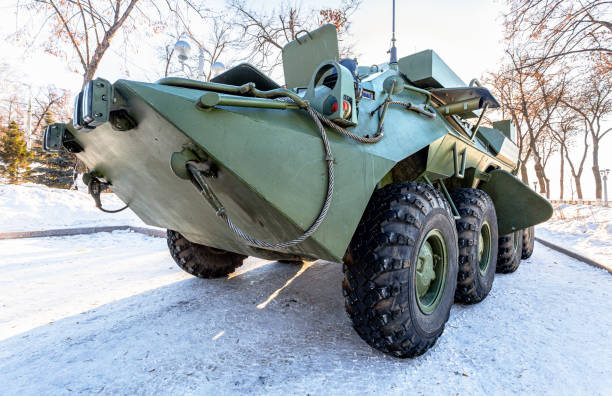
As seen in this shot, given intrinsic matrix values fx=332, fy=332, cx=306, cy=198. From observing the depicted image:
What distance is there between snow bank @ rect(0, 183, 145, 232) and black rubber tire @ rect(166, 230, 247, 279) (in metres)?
5.32

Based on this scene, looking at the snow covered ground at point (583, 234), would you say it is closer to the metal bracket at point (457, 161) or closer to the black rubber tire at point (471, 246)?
the black rubber tire at point (471, 246)

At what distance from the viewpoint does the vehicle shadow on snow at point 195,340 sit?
5.65 ft

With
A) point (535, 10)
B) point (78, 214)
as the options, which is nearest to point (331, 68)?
point (535, 10)

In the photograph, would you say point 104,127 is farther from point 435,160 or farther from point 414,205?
point 435,160

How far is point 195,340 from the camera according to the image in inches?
81.7

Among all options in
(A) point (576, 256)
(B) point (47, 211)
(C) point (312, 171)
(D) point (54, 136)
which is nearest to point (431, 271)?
(C) point (312, 171)

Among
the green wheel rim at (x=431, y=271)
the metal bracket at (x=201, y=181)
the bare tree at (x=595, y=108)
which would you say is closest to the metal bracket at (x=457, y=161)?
the green wheel rim at (x=431, y=271)

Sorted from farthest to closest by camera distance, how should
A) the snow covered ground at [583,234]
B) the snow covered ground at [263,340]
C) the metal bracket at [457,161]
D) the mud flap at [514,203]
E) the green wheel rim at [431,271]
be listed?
the snow covered ground at [583,234] → the mud flap at [514,203] → the metal bracket at [457,161] → the green wheel rim at [431,271] → the snow covered ground at [263,340]

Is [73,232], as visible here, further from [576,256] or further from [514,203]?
[576,256]

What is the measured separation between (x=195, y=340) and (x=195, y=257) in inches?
48.0

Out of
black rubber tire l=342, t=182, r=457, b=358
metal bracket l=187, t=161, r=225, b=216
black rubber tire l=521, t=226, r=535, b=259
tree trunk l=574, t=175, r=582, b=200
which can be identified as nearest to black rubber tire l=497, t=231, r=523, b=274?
black rubber tire l=521, t=226, r=535, b=259

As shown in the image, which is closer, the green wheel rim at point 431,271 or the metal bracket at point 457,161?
the green wheel rim at point 431,271

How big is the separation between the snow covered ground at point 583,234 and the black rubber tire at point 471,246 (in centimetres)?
266

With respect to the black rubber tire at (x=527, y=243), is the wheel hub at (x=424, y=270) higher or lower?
higher
